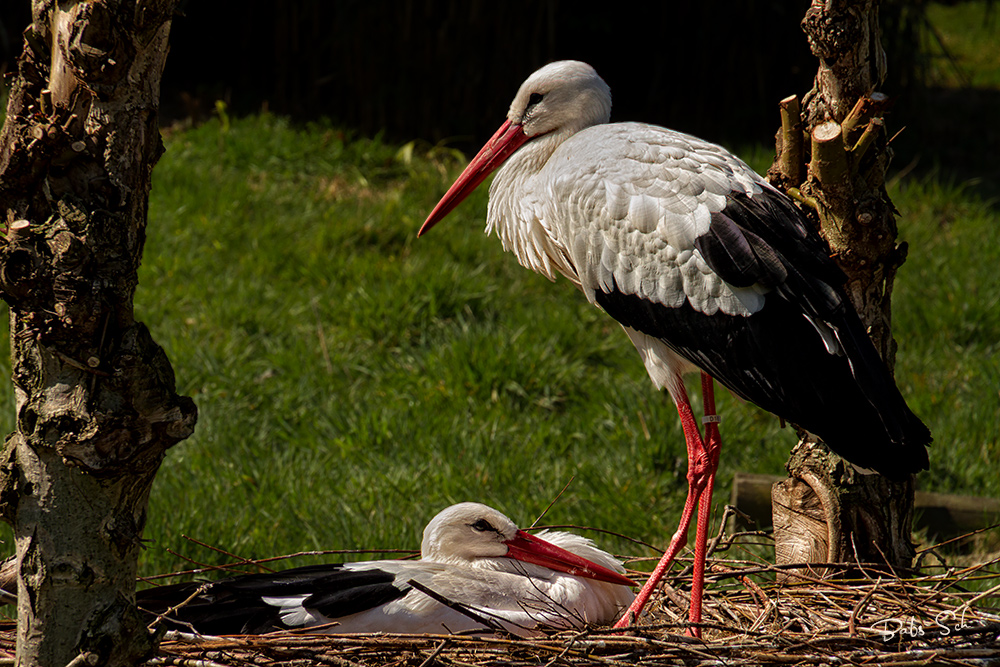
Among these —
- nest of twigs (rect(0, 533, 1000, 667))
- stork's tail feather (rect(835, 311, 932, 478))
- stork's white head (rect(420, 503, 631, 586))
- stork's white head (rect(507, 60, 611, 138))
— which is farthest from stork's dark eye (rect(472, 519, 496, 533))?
stork's white head (rect(507, 60, 611, 138))

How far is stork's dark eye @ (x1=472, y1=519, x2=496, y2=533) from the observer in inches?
131

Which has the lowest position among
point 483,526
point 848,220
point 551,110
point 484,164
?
point 483,526

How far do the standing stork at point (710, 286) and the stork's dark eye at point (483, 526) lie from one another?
0.54m

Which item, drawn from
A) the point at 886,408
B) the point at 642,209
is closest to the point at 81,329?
the point at 642,209

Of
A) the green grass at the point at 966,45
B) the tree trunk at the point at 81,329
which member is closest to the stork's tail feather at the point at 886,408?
the tree trunk at the point at 81,329

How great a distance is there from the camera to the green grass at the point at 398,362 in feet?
15.3

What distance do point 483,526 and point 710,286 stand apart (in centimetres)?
111

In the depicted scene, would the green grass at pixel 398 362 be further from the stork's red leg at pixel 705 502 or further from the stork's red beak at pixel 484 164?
the stork's red beak at pixel 484 164

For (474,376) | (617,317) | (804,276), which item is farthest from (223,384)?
(804,276)

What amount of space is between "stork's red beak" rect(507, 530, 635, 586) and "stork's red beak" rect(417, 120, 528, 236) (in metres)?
1.23

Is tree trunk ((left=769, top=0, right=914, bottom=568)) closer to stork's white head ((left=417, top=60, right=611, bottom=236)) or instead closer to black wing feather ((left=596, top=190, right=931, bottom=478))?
black wing feather ((left=596, top=190, right=931, bottom=478))

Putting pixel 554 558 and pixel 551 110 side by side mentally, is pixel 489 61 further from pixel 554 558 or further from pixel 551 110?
pixel 554 558

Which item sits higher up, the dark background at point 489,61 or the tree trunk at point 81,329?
the dark background at point 489,61

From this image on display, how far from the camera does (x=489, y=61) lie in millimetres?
8023
